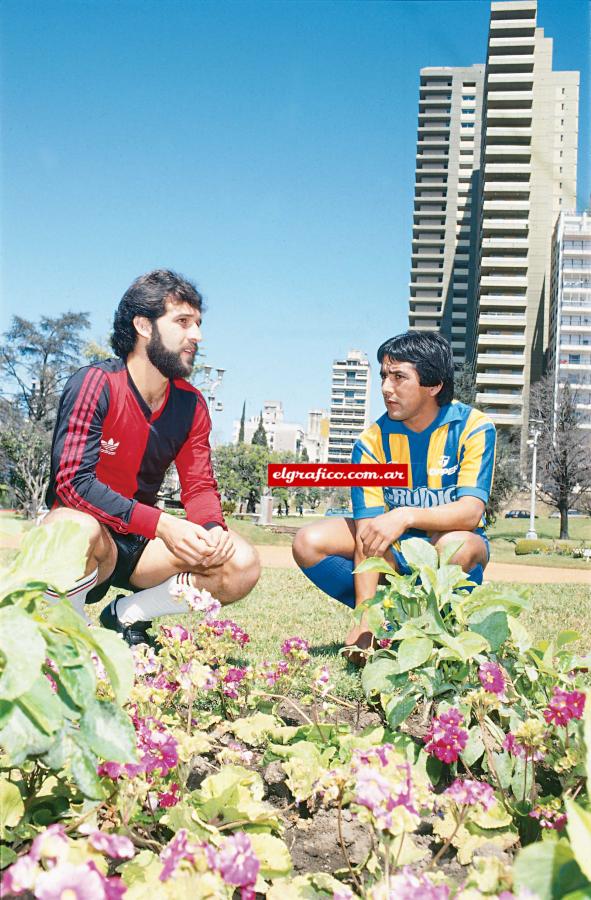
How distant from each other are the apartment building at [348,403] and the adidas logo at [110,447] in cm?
56

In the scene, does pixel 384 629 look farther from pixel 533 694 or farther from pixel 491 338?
pixel 491 338

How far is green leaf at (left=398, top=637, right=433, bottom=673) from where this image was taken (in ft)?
3.67

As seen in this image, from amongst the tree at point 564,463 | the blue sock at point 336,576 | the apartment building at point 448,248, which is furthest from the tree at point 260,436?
the apartment building at point 448,248

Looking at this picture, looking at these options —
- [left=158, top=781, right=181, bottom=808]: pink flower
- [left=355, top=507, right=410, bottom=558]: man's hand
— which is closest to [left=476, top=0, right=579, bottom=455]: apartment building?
[left=355, top=507, right=410, bottom=558]: man's hand

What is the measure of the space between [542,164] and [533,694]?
2.21 metres

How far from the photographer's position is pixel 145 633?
2.05 metres

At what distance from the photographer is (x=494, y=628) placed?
1.24m

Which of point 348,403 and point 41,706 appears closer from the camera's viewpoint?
point 41,706

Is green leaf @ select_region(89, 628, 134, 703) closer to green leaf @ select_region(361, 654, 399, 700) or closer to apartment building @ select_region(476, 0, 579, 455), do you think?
green leaf @ select_region(361, 654, 399, 700)

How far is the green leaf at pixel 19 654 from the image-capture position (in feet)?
1.99

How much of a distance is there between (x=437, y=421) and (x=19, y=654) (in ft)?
4.98

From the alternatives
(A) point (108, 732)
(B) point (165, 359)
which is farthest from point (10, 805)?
(B) point (165, 359)

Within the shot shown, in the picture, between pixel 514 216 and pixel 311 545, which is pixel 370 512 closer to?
pixel 311 545

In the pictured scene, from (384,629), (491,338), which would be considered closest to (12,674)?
(384,629)
